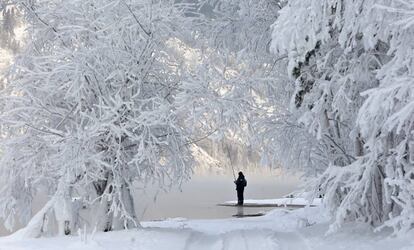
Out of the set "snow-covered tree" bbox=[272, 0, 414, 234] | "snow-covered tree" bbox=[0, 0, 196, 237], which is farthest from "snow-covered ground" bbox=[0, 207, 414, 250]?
"snow-covered tree" bbox=[0, 0, 196, 237]

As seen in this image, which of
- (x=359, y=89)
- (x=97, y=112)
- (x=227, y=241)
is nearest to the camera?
(x=359, y=89)

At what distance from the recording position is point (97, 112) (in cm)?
1272

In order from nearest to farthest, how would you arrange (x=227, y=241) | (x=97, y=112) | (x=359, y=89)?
(x=359, y=89) < (x=227, y=241) < (x=97, y=112)

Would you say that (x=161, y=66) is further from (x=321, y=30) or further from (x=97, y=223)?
(x=321, y=30)

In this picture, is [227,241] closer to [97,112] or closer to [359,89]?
[97,112]

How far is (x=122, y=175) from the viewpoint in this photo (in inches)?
504

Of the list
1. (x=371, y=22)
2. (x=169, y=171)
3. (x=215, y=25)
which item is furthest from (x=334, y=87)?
(x=215, y=25)

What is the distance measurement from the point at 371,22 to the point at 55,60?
7.02 m

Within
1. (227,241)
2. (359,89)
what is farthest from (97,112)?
(359,89)

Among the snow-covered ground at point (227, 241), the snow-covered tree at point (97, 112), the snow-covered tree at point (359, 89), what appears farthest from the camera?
the snow-covered tree at point (97, 112)

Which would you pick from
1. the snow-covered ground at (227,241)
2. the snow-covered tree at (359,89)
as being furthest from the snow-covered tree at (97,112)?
the snow-covered tree at (359,89)

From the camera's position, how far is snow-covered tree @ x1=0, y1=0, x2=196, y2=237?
12.2 m

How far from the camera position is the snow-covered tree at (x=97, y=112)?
39.9 ft

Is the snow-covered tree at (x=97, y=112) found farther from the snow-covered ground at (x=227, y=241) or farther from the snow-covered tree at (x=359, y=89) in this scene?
the snow-covered tree at (x=359, y=89)
